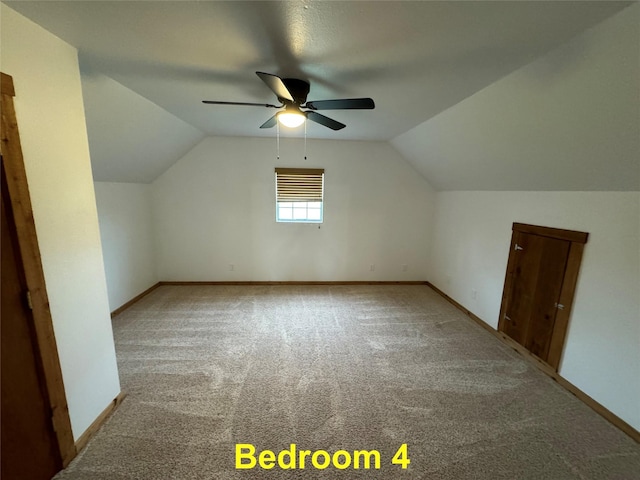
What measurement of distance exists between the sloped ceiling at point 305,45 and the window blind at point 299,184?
5.57 ft

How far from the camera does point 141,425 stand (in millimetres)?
1686

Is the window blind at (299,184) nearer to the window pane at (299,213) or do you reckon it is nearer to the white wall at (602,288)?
the window pane at (299,213)

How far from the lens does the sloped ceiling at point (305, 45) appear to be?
3.86 feet

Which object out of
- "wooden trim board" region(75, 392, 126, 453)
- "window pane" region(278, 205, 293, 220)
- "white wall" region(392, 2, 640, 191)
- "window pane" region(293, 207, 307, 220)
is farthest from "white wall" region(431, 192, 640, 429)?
"wooden trim board" region(75, 392, 126, 453)

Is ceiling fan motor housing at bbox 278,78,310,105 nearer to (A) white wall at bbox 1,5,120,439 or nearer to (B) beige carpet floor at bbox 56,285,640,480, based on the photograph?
(A) white wall at bbox 1,5,120,439

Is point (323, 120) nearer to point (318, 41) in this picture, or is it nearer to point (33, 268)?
point (318, 41)

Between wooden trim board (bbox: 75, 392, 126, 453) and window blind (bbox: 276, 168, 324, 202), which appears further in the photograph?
window blind (bbox: 276, 168, 324, 202)

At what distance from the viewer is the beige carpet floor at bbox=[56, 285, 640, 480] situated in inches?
57.7

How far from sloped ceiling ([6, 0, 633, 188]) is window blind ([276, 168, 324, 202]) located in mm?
1696

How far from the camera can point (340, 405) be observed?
187 cm

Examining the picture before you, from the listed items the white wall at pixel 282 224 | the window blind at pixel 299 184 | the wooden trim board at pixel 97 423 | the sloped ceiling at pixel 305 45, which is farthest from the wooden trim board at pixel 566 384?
the wooden trim board at pixel 97 423

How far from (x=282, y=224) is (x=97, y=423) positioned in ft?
9.93

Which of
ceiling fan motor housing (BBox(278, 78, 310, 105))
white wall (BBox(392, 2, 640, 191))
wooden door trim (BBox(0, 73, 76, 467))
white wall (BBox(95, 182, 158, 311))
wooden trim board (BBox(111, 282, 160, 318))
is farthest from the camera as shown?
wooden trim board (BBox(111, 282, 160, 318))

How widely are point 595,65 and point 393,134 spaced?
7.37 feet
